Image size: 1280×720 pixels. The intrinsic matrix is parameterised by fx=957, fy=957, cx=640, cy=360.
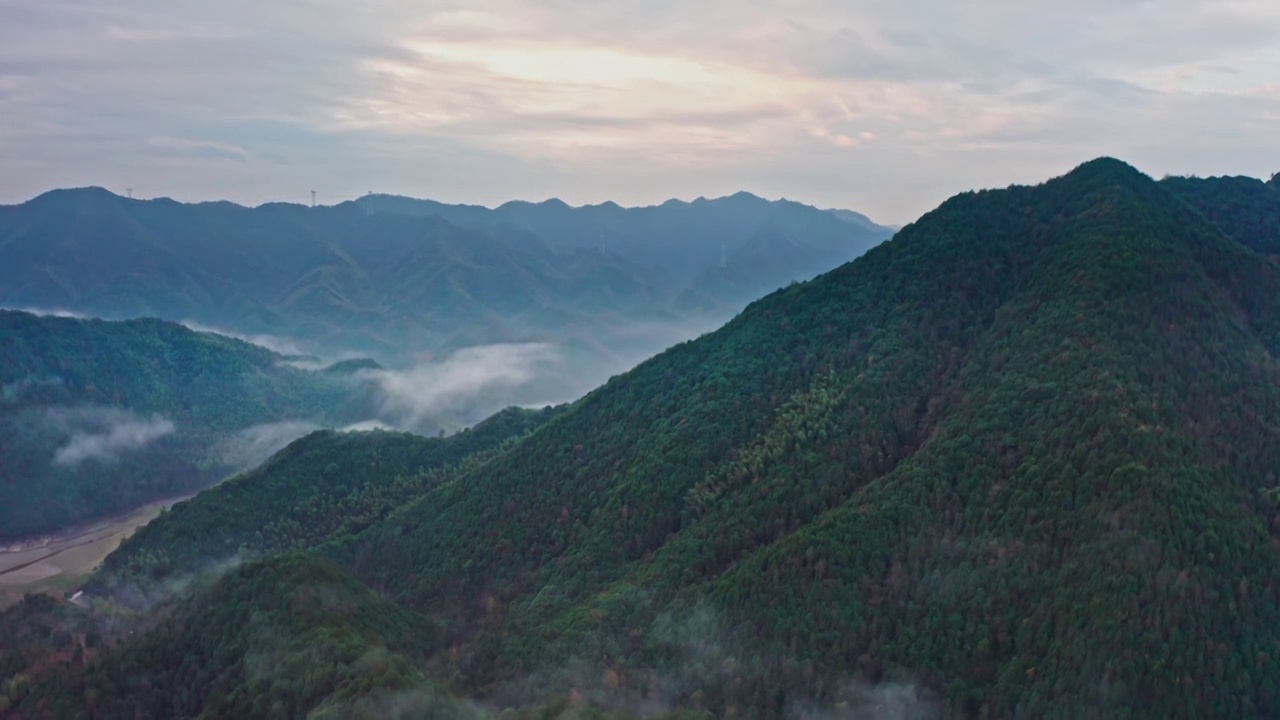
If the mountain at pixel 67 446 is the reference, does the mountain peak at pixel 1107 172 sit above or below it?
above

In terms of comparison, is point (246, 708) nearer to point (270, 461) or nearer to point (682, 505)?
point (682, 505)

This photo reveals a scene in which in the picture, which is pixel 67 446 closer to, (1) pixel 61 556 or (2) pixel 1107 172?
(1) pixel 61 556

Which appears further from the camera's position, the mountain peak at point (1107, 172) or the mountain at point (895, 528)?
the mountain peak at point (1107, 172)

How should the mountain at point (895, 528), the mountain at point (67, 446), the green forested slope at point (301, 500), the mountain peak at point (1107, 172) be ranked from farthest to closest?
the mountain at point (67, 446) → the green forested slope at point (301, 500) → the mountain peak at point (1107, 172) → the mountain at point (895, 528)

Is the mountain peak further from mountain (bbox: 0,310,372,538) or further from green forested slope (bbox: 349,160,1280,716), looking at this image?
mountain (bbox: 0,310,372,538)

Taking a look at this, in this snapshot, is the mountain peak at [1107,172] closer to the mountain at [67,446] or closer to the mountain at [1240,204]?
the mountain at [1240,204]

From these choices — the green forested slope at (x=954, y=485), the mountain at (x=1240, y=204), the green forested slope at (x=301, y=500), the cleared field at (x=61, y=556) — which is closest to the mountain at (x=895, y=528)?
the green forested slope at (x=954, y=485)

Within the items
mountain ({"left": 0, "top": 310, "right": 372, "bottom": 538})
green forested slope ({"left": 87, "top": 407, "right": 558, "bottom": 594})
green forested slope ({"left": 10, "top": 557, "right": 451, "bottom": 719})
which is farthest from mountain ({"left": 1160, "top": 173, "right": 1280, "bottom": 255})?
mountain ({"left": 0, "top": 310, "right": 372, "bottom": 538})
